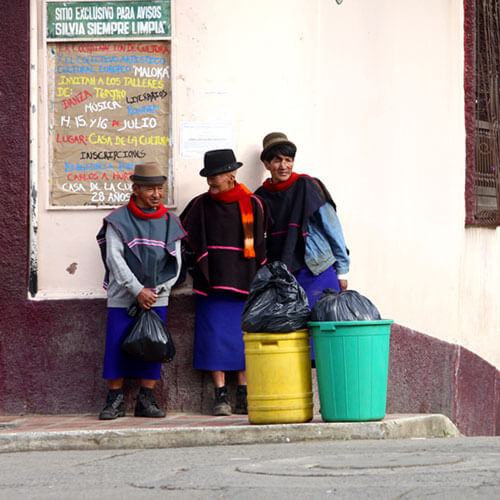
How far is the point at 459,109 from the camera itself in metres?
9.49

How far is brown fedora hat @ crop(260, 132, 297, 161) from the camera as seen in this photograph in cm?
802

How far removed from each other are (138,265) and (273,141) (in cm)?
141

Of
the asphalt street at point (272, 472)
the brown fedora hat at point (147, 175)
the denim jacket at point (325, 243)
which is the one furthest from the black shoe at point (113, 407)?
the denim jacket at point (325, 243)

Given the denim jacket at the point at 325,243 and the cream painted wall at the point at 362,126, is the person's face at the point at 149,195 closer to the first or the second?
the cream painted wall at the point at 362,126

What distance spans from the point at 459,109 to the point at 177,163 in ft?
9.11

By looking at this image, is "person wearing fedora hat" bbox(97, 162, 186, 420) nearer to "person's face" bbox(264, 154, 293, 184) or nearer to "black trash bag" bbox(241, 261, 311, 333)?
"person's face" bbox(264, 154, 293, 184)

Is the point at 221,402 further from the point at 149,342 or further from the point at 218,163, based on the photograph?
the point at 218,163

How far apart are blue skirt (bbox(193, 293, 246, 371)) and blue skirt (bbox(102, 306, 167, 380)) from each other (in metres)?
0.36

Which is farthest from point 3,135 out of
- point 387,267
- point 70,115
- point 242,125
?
point 387,267

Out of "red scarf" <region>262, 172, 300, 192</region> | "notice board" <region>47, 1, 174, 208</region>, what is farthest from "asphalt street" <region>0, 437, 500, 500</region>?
"notice board" <region>47, 1, 174, 208</region>

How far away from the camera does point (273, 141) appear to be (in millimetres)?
8062

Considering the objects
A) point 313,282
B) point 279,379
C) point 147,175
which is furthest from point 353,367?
point 147,175

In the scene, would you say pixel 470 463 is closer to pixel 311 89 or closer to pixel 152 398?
pixel 152 398

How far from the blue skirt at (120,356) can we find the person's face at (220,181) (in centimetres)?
101
